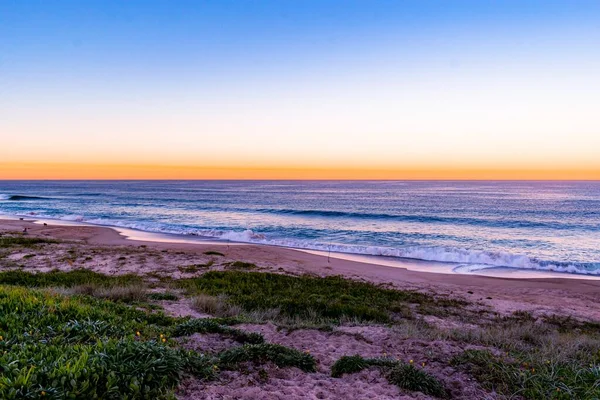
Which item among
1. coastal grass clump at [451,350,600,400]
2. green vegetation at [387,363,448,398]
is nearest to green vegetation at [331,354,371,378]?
green vegetation at [387,363,448,398]

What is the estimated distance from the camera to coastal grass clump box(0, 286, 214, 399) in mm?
3402

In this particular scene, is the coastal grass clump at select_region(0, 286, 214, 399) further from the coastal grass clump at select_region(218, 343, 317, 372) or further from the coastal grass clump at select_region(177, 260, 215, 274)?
the coastal grass clump at select_region(177, 260, 215, 274)

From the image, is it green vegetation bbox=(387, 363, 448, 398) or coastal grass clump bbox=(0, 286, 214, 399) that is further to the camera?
green vegetation bbox=(387, 363, 448, 398)

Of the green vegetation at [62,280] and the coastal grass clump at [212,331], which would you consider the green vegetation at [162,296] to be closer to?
the green vegetation at [62,280]

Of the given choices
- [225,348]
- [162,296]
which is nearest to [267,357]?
[225,348]

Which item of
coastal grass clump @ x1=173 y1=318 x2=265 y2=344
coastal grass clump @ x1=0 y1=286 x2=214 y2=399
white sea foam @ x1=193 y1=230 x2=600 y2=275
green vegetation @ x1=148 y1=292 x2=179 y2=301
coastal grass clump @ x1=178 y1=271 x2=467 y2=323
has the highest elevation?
coastal grass clump @ x1=0 y1=286 x2=214 y2=399

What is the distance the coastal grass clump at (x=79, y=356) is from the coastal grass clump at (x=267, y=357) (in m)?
0.36

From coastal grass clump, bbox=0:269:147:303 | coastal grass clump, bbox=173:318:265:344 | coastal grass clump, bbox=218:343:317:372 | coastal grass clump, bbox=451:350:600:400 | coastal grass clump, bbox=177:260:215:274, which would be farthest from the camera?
coastal grass clump, bbox=177:260:215:274

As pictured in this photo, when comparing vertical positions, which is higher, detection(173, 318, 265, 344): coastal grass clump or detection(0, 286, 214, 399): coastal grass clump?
detection(0, 286, 214, 399): coastal grass clump

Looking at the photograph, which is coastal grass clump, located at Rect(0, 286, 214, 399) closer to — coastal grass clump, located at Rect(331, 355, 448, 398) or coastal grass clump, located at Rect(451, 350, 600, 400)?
coastal grass clump, located at Rect(331, 355, 448, 398)

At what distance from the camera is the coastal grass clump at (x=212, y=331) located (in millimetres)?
6117

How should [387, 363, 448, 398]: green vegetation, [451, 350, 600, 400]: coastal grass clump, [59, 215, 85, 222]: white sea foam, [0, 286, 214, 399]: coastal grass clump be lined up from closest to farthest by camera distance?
[0, 286, 214, 399]: coastal grass clump, [451, 350, 600, 400]: coastal grass clump, [387, 363, 448, 398]: green vegetation, [59, 215, 85, 222]: white sea foam

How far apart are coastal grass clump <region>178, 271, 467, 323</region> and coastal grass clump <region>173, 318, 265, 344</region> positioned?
2.88m

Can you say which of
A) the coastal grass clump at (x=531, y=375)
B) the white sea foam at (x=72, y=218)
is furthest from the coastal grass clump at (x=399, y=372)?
the white sea foam at (x=72, y=218)
